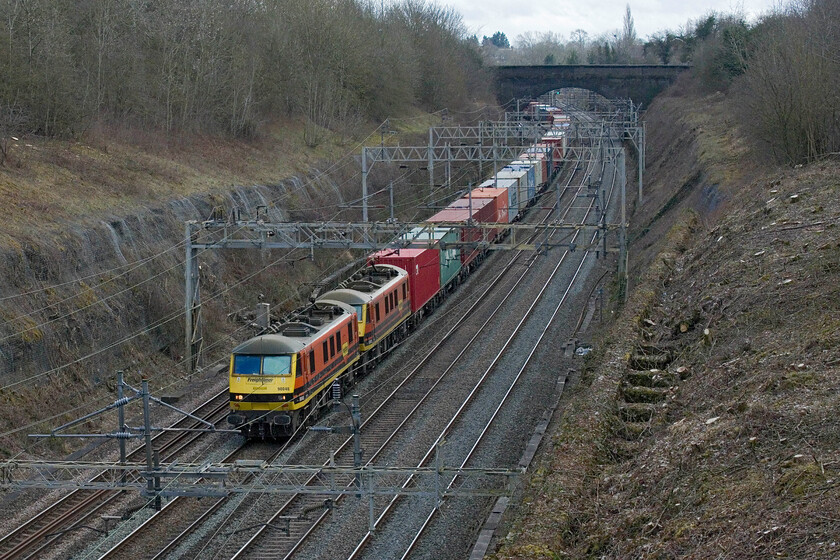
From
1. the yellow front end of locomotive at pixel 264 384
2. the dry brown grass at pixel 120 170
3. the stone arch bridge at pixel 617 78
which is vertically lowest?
the yellow front end of locomotive at pixel 264 384

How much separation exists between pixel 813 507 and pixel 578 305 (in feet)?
72.7

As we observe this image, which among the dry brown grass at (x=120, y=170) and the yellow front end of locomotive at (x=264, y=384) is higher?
the dry brown grass at (x=120, y=170)

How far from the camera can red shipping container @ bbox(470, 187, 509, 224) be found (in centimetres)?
3981

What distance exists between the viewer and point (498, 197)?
40.5 meters

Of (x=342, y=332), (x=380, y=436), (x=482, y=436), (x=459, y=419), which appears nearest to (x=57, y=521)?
(x=380, y=436)

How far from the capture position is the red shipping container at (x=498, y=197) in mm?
39812

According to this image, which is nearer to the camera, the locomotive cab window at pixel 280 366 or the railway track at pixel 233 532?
the railway track at pixel 233 532

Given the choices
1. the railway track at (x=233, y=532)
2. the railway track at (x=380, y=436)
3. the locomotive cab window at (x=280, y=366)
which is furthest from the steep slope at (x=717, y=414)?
the locomotive cab window at (x=280, y=366)

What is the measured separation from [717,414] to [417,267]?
15.2 metres

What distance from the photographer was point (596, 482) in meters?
15.3

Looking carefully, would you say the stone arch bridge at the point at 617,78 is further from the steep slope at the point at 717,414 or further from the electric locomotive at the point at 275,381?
the electric locomotive at the point at 275,381

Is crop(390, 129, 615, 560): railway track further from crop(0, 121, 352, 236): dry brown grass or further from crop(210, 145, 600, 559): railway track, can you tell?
crop(0, 121, 352, 236): dry brown grass

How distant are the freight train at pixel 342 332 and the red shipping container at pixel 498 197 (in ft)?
5.81

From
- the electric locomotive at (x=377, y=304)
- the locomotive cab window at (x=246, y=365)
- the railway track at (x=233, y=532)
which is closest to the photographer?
the railway track at (x=233, y=532)
